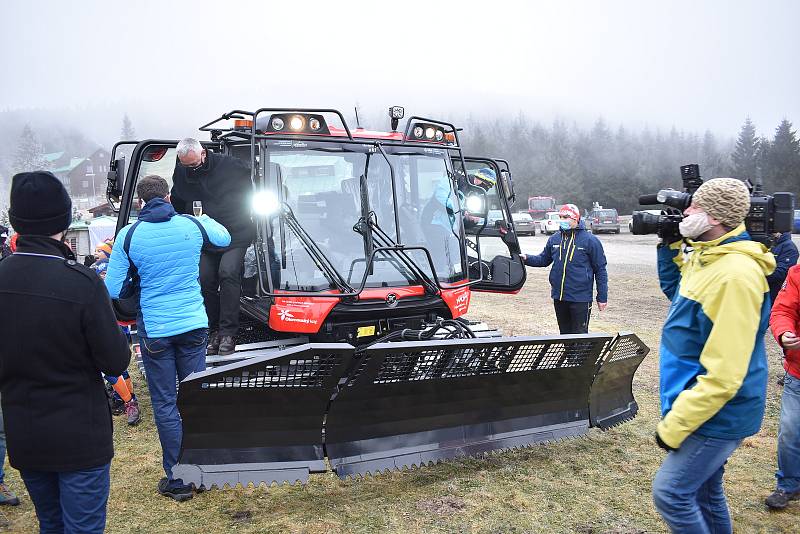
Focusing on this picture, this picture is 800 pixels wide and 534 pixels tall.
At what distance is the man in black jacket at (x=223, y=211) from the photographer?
5031 millimetres

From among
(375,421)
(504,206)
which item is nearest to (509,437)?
(375,421)

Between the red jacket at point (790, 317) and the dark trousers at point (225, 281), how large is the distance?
4024mm

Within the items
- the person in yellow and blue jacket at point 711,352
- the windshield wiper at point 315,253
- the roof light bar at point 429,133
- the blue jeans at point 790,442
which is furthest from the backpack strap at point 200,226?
the blue jeans at point 790,442

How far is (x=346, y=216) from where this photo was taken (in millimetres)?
5199

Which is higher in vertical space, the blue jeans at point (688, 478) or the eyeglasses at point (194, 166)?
the eyeglasses at point (194, 166)

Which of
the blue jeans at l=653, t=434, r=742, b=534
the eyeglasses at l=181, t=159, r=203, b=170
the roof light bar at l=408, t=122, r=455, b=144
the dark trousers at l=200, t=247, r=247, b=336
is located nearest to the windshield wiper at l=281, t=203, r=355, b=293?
the dark trousers at l=200, t=247, r=247, b=336

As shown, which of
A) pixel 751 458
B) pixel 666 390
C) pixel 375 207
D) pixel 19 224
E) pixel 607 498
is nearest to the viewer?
pixel 19 224

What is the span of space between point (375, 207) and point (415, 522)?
8.76 feet

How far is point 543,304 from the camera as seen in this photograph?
41.9ft

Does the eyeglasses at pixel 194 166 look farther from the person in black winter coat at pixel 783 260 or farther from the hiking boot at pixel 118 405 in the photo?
the person in black winter coat at pixel 783 260

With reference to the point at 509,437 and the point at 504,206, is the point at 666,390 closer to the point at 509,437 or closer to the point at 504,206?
the point at 509,437

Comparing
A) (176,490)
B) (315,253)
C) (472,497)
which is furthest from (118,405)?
(472,497)

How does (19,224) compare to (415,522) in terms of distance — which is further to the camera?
(415,522)

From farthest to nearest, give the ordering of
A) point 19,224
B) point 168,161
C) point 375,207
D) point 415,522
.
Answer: point 168,161
point 375,207
point 415,522
point 19,224
